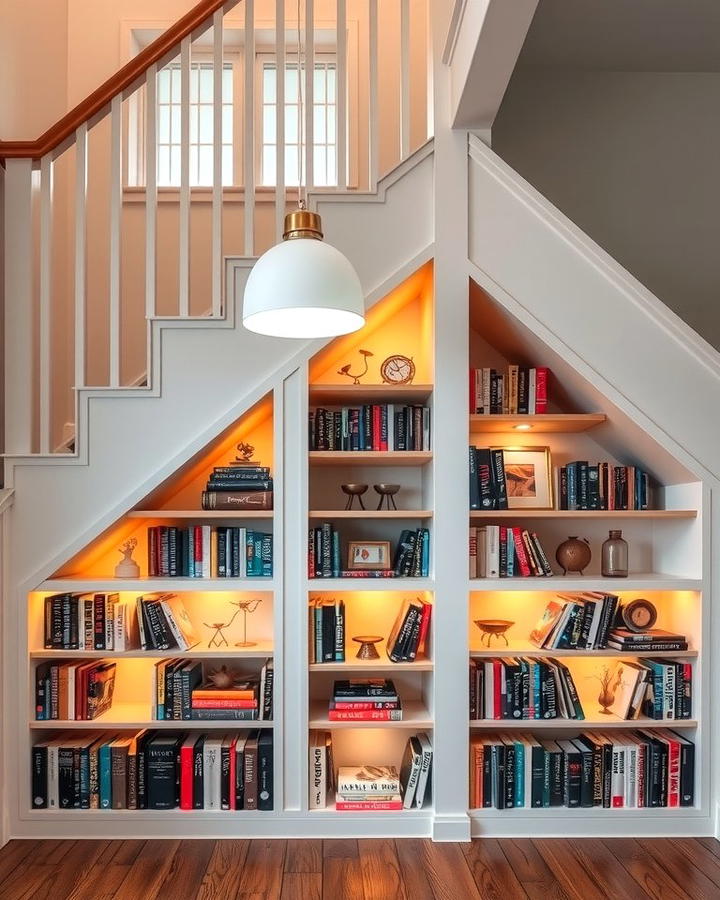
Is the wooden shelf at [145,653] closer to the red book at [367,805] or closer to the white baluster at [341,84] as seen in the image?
the red book at [367,805]

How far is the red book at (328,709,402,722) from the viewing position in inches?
117

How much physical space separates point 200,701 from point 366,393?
4.14 ft

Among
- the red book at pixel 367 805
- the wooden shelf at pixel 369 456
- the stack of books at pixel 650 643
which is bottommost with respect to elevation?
the red book at pixel 367 805

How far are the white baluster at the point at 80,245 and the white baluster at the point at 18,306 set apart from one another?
0.58 feet

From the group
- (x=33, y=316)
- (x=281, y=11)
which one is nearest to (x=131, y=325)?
(x=33, y=316)

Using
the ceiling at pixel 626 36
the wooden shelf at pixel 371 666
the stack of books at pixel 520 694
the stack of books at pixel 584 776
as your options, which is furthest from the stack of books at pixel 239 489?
the ceiling at pixel 626 36

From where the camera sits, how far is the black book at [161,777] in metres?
2.96

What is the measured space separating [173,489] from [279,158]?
1326 millimetres

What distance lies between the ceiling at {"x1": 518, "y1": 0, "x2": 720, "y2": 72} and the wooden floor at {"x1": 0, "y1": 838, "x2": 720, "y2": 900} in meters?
3.11

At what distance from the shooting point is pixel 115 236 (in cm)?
303

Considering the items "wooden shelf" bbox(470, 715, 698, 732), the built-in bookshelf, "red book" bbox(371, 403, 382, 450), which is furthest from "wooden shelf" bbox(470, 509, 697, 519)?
"wooden shelf" bbox(470, 715, 698, 732)

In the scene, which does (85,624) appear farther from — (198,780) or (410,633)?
(410,633)

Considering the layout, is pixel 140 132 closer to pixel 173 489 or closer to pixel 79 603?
pixel 173 489

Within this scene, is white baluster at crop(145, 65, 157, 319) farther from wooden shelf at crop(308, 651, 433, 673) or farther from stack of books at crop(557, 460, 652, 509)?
stack of books at crop(557, 460, 652, 509)
